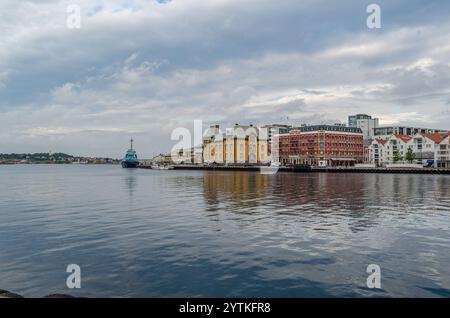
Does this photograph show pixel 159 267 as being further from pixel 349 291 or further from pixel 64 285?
pixel 349 291

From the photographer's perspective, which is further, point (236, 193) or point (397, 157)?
point (397, 157)

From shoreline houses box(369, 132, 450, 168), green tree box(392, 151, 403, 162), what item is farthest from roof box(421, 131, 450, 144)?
green tree box(392, 151, 403, 162)

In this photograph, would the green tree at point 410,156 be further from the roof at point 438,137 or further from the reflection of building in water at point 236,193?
the reflection of building in water at point 236,193

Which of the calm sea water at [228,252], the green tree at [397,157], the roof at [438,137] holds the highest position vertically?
the roof at [438,137]

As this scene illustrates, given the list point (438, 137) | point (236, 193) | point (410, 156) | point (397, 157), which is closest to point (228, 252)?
point (236, 193)

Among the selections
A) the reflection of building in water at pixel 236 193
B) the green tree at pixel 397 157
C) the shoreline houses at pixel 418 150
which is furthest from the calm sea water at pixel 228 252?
the green tree at pixel 397 157

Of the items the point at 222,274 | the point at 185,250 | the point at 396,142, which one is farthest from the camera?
the point at 396,142

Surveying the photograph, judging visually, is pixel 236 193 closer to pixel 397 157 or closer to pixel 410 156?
pixel 410 156

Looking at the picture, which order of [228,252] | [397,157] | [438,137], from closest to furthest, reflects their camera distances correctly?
[228,252]
[438,137]
[397,157]

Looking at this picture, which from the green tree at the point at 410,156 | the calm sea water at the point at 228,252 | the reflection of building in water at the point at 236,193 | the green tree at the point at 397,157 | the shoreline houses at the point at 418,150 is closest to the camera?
the calm sea water at the point at 228,252

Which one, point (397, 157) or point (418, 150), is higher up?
point (418, 150)

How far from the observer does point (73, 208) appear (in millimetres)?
40188
